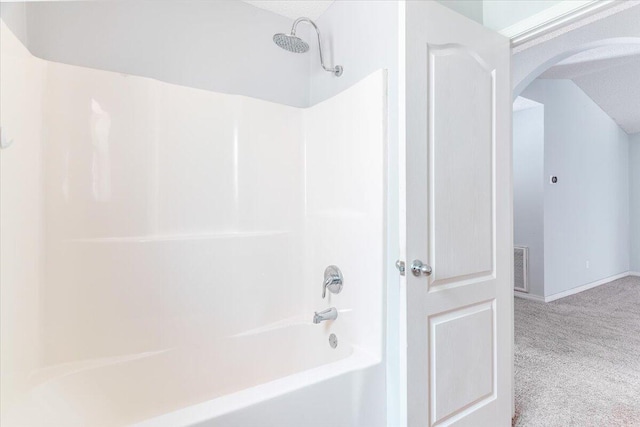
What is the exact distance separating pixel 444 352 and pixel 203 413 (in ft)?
3.11

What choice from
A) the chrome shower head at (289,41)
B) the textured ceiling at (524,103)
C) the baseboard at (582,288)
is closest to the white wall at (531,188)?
the textured ceiling at (524,103)

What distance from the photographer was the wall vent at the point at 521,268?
4098 millimetres

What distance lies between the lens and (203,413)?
39.4 inches

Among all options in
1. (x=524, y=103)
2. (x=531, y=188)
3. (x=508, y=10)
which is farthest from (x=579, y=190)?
(x=508, y=10)

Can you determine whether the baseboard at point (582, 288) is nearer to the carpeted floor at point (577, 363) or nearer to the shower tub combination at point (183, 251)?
the carpeted floor at point (577, 363)

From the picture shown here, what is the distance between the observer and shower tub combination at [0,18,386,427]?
1.20m

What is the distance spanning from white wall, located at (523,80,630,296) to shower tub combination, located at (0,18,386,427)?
351 centimetres

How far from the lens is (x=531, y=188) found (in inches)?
160

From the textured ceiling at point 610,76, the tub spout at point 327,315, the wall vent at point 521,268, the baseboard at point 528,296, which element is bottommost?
the baseboard at point 528,296

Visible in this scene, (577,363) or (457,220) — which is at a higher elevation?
(457,220)

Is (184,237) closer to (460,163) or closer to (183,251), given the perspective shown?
(183,251)

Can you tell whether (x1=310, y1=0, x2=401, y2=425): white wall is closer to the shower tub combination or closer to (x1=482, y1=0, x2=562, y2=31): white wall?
the shower tub combination

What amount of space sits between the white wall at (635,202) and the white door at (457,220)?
20.6 feet

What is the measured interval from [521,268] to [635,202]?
11.6 ft
